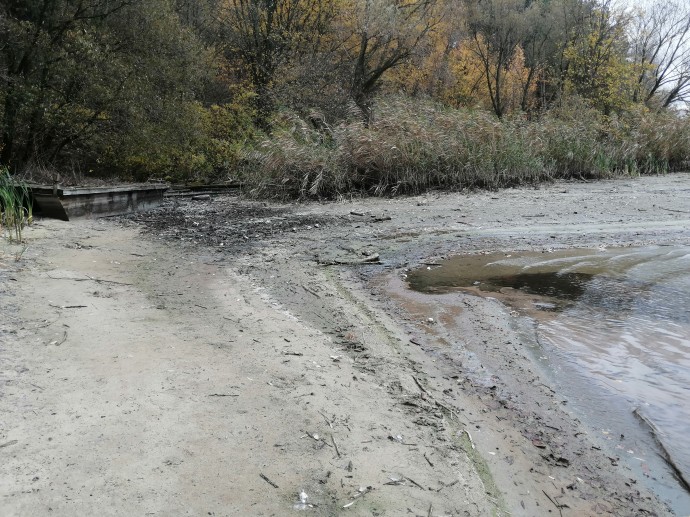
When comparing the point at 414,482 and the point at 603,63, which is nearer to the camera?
the point at 414,482

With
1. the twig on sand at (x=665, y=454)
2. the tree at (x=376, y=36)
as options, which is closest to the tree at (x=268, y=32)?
the tree at (x=376, y=36)

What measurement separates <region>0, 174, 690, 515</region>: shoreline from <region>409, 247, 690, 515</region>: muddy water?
0.32 m

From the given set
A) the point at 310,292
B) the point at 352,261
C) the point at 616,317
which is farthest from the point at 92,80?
the point at 616,317

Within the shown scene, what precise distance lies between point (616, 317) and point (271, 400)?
3447 mm

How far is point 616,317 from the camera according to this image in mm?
5371

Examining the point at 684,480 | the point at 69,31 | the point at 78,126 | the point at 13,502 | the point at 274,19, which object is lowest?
the point at 684,480

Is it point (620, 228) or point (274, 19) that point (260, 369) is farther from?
point (274, 19)

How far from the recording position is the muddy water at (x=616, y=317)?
361 centimetres

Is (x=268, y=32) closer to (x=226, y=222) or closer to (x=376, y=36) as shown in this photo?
(x=376, y=36)

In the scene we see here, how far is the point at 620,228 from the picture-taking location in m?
9.74

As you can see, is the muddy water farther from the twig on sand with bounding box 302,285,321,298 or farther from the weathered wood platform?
the weathered wood platform

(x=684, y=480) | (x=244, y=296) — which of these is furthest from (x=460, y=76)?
(x=684, y=480)

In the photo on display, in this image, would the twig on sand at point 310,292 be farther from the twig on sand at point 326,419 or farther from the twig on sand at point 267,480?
the twig on sand at point 267,480

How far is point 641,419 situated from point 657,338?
1.52 m
